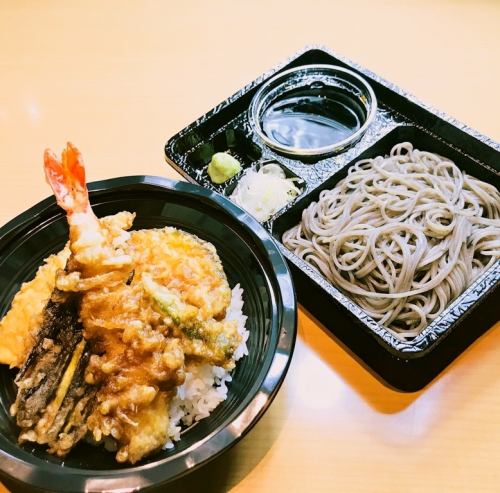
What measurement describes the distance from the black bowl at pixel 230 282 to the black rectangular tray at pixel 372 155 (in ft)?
0.68

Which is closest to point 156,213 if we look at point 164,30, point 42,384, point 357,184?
point 42,384

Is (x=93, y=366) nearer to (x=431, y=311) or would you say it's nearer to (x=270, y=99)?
(x=431, y=311)

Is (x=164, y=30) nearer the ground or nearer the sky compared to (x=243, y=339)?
nearer the sky

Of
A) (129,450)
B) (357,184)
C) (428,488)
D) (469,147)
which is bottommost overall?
(428,488)

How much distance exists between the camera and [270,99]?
8.12 feet

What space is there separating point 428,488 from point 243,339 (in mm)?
604

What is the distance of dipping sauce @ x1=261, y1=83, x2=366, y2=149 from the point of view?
7.83ft

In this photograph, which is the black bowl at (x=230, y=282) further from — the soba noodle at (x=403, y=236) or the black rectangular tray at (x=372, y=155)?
the soba noodle at (x=403, y=236)

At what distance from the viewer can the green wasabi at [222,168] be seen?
224cm

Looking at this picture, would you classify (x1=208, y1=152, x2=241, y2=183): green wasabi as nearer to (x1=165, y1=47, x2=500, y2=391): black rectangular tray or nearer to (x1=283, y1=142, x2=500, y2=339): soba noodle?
(x1=165, y1=47, x2=500, y2=391): black rectangular tray

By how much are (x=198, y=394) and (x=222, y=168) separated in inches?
37.9

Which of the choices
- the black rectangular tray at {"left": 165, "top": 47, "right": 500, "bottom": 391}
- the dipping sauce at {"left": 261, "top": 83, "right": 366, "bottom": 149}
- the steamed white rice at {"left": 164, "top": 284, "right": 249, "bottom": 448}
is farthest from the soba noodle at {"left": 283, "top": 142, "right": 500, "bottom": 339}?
the steamed white rice at {"left": 164, "top": 284, "right": 249, "bottom": 448}

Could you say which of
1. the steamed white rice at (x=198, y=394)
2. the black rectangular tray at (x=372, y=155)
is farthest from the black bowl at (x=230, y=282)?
the black rectangular tray at (x=372, y=155)

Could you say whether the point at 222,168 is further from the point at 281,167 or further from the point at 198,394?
the point at 198,394
